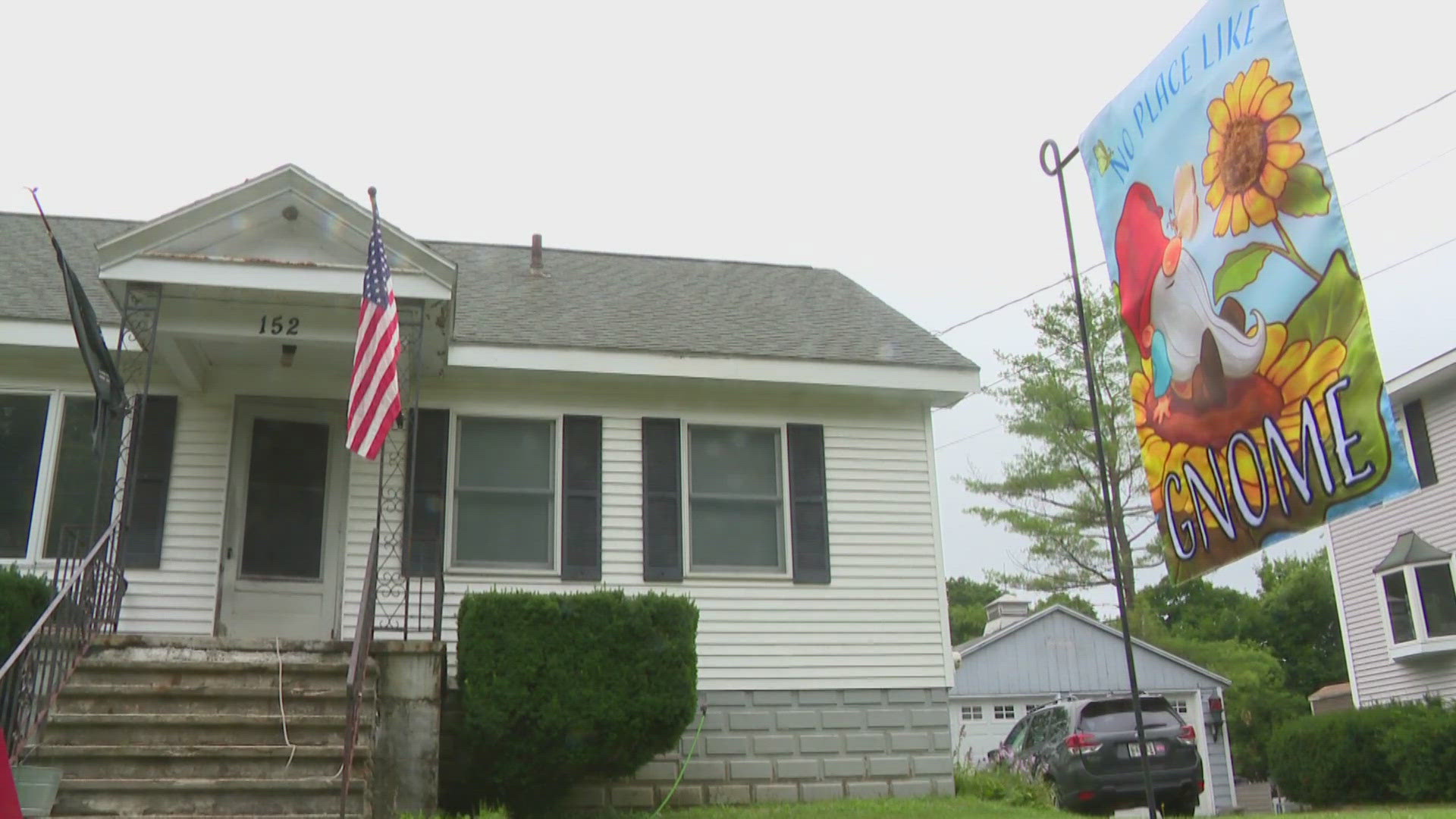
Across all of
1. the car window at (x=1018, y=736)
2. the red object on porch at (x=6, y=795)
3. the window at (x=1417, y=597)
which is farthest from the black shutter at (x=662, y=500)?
the window at (x=1417, y=597)

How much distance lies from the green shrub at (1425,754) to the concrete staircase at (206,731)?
540 inches

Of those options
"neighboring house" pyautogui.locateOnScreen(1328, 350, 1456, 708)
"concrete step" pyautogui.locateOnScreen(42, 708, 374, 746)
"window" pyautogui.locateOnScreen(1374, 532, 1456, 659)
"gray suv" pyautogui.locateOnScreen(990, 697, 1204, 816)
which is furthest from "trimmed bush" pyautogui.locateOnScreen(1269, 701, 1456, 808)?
"concrete step" pyautogui.locateOnScreen(42, 708, 374, 746)

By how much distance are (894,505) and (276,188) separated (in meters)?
5.82

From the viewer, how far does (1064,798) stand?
12859 mm

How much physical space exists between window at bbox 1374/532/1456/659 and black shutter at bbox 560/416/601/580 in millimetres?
14959

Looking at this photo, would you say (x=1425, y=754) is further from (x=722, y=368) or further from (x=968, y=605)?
(x=968, y=605)

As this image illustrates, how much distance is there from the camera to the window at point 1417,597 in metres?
19.5

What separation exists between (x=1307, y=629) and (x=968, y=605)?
16.6 meters

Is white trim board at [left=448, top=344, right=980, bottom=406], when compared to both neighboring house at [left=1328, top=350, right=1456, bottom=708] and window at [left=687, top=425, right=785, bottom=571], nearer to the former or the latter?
window at [left=687, top=425, right=785, bottom=571]

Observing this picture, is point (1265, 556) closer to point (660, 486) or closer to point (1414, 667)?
point (1414, 667)

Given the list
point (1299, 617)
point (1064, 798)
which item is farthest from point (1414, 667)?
point (1299, 617)

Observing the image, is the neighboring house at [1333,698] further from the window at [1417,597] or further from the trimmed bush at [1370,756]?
the trimmed bush at [1370,756]

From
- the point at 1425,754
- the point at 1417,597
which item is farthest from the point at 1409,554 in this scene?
the point at 1425,754

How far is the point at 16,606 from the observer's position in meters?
7.98
